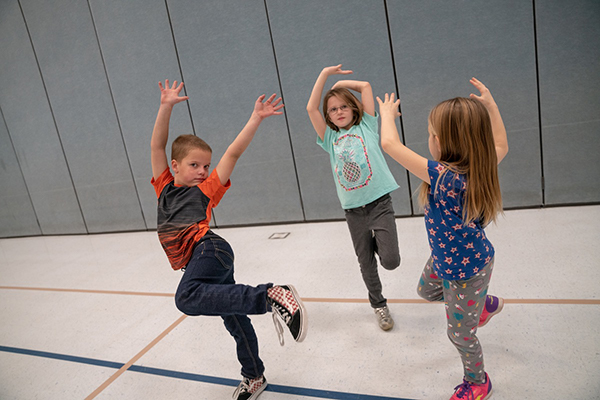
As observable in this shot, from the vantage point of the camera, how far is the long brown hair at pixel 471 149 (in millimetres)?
1066

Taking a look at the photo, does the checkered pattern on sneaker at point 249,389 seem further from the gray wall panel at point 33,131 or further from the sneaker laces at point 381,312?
the gray wall panel at point 33,131

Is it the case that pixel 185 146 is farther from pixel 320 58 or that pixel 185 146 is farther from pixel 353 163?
pixel 320 58

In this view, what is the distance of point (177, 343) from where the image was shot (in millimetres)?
1977

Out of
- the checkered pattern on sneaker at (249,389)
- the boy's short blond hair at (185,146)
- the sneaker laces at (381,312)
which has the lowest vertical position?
the checkered pattern on sneaker at (249,389)

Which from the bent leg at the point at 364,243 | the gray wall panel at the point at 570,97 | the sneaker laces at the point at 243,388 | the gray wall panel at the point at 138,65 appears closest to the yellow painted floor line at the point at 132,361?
the sneaker laces at the point at 243,388

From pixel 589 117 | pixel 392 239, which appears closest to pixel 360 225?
pixel 392 239

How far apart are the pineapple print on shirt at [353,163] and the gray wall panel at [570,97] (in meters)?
2.04

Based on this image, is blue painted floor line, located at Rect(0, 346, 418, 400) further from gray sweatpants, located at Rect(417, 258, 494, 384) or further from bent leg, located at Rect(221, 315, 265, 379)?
gray sweatpants, located at Rect(417, 258, 494, 384)

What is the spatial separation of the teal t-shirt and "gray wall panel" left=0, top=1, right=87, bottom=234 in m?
4.85

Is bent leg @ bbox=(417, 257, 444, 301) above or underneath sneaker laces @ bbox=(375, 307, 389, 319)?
above

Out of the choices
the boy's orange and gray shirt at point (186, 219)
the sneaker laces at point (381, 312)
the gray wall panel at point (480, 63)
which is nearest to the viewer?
the boy's orange and gray shirt at point (186, 219)

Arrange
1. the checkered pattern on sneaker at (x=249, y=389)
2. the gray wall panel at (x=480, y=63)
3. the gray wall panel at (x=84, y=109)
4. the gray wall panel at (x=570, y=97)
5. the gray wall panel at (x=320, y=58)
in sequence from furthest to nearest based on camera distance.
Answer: the gray wall panel at (x=84, y=109), the gray wall panel at (x=320, y=58), the gray wall panel at (x=480, y=63), the gray wall panel at (x=570, y=97), the checkered pattern on sneaker at (x=249, y=389)

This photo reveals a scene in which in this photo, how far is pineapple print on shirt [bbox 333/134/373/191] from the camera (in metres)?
1.68

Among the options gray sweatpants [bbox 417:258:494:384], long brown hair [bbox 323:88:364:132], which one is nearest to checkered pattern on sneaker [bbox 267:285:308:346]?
gray sweatpants [bbox 417:258:494:384]
